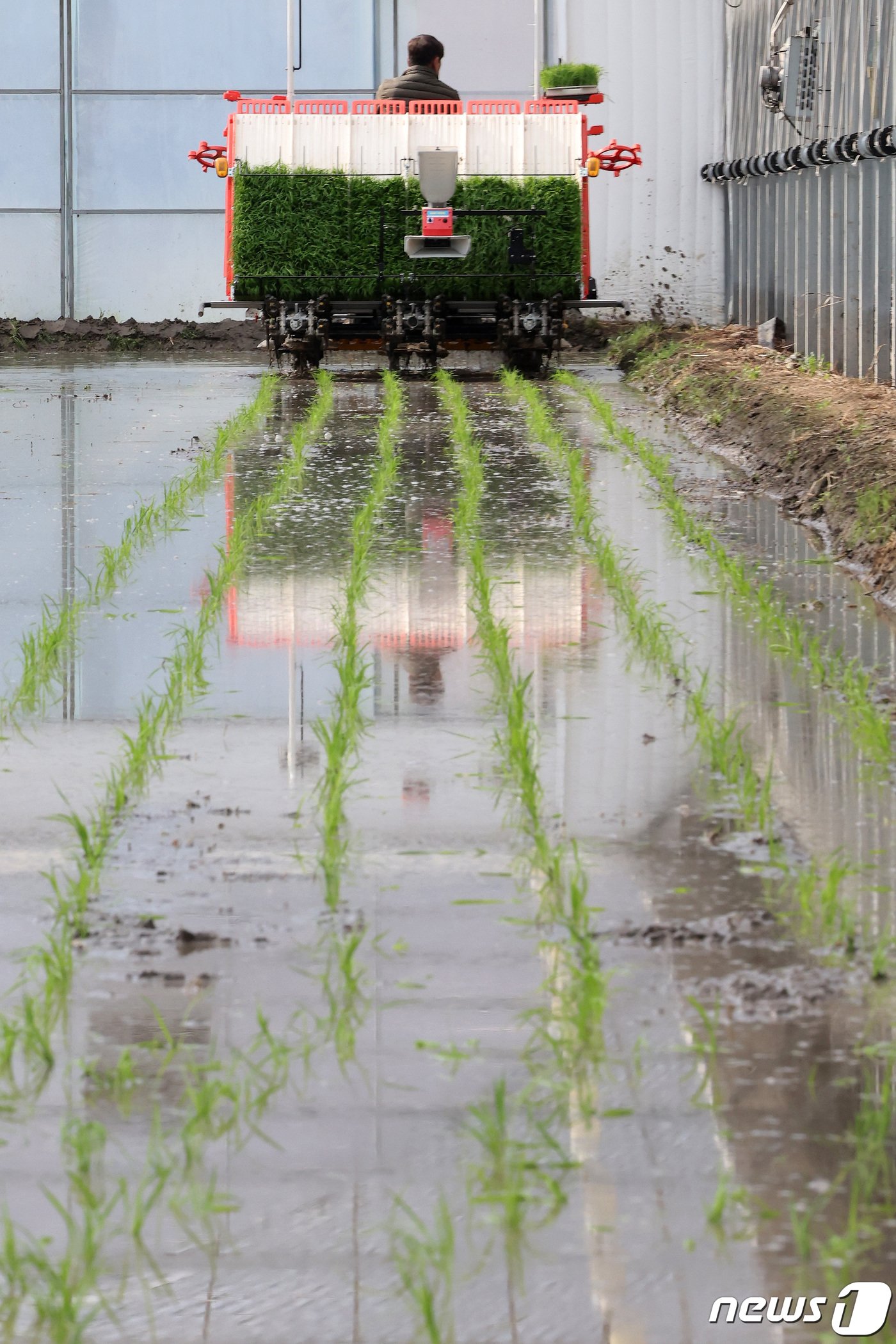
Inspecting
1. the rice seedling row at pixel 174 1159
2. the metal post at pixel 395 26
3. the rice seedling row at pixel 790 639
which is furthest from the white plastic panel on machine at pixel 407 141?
the rice seedling row at pixel 174 1159

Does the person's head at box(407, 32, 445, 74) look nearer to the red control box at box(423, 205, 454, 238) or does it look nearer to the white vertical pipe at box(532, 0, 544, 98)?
the white vertical pipe at box(532, 0, 544, 98)

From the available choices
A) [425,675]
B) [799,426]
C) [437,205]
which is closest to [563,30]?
[437,205]

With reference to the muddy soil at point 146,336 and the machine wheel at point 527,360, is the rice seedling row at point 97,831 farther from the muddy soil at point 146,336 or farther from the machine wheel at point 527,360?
the muddy soil at point 146,336

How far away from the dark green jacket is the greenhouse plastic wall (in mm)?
4787

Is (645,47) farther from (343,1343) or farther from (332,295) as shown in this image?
(343,1343)

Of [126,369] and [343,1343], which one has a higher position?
[126,369]

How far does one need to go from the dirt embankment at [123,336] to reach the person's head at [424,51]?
4.90 m

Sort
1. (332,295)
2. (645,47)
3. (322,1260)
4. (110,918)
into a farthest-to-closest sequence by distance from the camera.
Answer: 1. (645,47)
2. (332,295)
3. (110,918)
4. (322,1260)

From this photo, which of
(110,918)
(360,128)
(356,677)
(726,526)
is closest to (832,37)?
(360,128)

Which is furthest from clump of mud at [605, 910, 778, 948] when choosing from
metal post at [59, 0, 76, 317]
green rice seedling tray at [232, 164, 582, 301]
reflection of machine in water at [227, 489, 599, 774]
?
metal post at [59, 0, 76, 317]

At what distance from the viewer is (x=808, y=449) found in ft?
32.1

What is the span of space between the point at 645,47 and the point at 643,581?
14794 millimetres

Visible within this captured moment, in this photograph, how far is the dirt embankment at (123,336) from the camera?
21.0m

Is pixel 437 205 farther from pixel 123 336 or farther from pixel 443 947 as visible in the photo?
pixel 443 947
